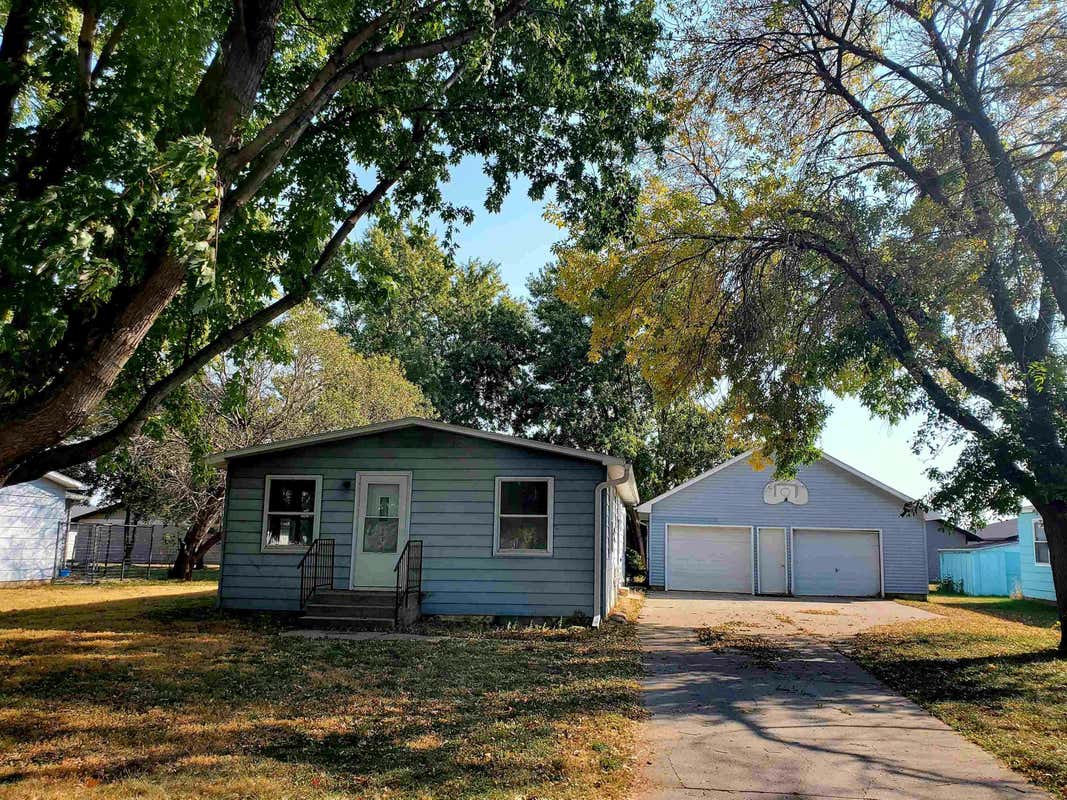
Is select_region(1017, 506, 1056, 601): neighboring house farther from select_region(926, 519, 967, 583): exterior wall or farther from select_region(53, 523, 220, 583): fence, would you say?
select_region(53, 523, 220, 583): fence

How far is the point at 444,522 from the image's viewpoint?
13406mm

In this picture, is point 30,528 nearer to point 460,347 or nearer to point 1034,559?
point 460,347

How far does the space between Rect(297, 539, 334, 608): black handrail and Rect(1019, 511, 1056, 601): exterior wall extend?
18.7 m

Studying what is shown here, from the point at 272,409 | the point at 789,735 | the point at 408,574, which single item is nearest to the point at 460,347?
the point at 272,409

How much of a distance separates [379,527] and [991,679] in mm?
9183

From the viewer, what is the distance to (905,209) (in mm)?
11352

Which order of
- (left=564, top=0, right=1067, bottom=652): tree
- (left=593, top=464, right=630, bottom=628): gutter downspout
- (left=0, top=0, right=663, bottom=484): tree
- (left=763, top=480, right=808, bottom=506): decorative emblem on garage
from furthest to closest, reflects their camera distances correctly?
1. (left=763, top=480, right=808, bottom=506): decorative emblem on garage
2. (left=593, top=464, right=630, bottom=628): gutter downspout
3. (left=564, top=0, right=1067, bottom=652): tree
4. (left=0, top=0, right=663, bottom=484): tree

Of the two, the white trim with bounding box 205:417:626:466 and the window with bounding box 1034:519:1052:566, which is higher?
the white trim with bounding box 205:417:626:466

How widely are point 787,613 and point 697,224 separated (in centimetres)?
1005

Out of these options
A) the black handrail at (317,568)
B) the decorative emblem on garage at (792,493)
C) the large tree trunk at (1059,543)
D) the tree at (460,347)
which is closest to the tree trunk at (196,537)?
the tree at (460,347)

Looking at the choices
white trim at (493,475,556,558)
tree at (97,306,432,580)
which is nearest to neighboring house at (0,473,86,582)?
tree at (97,306,432,580)

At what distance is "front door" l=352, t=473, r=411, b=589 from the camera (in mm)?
13352

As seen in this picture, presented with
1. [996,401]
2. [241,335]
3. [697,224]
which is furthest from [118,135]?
[996,401]

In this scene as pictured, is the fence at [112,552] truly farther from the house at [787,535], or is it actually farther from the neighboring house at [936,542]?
the neighboring house at [936,542]
